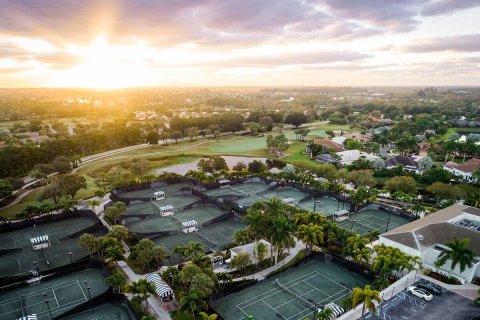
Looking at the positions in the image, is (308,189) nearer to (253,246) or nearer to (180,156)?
(253,246)

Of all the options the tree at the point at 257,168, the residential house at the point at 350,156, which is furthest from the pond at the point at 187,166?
the residential house at the point at 350,156

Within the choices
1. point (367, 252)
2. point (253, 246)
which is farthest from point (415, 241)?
point (253, 246)

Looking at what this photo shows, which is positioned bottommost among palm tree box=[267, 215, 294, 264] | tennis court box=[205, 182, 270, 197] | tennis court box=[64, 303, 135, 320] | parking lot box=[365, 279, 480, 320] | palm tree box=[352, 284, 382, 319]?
parking lot box=[365, 279, 480, 320]

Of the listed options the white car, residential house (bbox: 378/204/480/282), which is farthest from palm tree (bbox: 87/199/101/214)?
the white car

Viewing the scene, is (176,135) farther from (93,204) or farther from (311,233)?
(311,233)

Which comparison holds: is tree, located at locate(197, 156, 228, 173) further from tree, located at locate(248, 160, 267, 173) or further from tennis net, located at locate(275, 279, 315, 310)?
tennis net, located at locate(275, 279, 315, 310)

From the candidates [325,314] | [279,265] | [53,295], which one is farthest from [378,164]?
[53,295]
